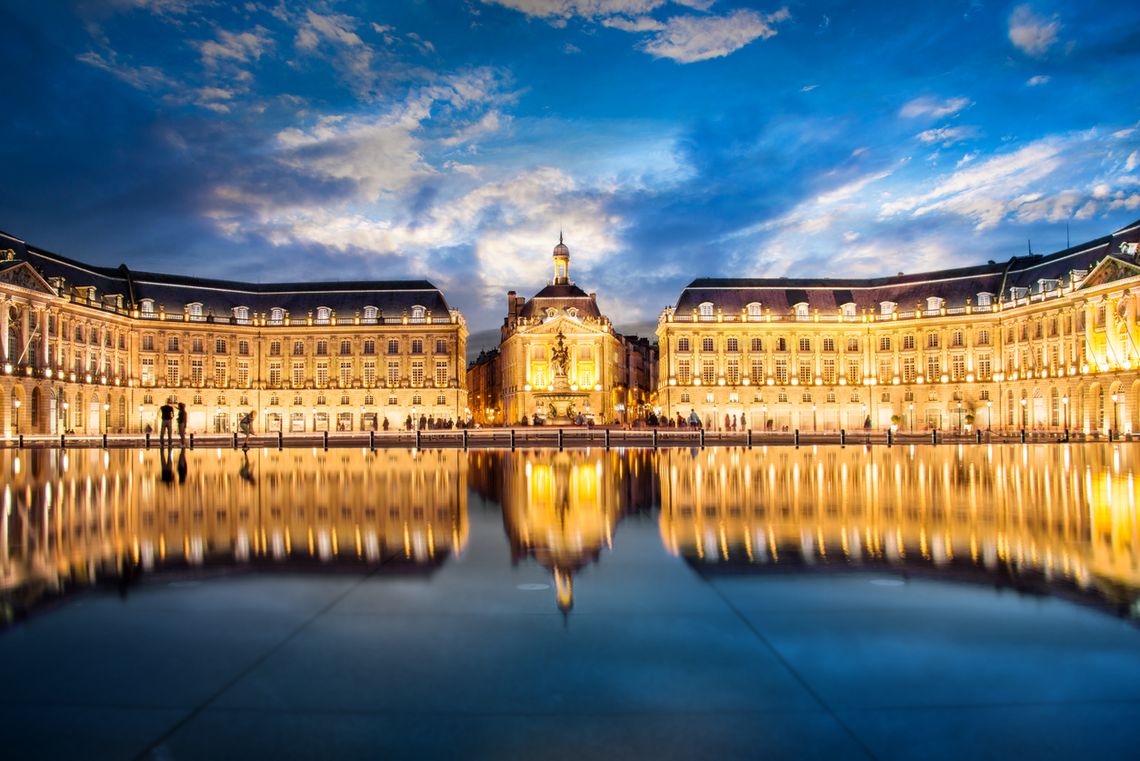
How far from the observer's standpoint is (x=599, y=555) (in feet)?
27.4

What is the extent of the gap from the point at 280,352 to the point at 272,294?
278 inches

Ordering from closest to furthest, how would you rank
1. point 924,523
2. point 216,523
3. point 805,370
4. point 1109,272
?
point 924,523 < point 216,523 < point 1109,272 < point 805,370

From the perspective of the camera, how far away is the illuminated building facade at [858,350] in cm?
8406

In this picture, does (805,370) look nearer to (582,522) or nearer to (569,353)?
(569,353)

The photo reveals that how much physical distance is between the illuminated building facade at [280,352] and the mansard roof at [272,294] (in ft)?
0.37

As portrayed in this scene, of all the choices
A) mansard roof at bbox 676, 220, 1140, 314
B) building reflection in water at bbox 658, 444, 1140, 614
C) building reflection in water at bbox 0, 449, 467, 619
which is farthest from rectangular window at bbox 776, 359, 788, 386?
building reflection in water at bbox 0, 449, 467, 619

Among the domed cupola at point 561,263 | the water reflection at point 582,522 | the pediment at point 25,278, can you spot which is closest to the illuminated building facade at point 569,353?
the domed cupola at point 561,263

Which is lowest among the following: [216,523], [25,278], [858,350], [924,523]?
[924,523]

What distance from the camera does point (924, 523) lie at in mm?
10672

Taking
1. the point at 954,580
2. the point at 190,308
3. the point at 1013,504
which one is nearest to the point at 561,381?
the point at 190,308

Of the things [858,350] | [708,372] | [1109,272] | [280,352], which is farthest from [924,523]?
[280,352]

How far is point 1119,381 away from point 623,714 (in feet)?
242

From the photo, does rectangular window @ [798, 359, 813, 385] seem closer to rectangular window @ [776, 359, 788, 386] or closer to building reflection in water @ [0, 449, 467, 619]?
rectangular window @ [776, 359, 788, 386]

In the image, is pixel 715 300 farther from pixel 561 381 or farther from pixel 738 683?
pixel 738 683
